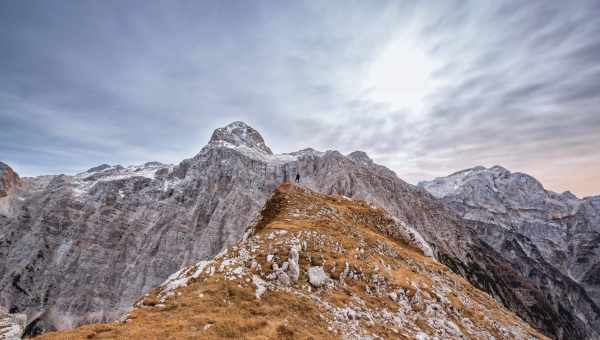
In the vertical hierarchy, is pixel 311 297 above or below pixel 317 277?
below

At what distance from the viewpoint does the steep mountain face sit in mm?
17828

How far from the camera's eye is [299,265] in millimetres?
27203

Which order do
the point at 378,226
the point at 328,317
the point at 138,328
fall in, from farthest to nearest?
1. the point at 378,226
2. the point at 328,317
3. the point at 138,328

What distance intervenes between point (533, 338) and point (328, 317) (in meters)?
26.8

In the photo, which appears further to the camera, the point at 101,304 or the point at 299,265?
the point at 101,304

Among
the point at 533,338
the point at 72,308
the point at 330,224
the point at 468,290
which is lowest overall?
the point at 72,308

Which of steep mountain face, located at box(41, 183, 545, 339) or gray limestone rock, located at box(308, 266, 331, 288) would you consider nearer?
steep mountain face, located at box(41, 183, 545, 339)

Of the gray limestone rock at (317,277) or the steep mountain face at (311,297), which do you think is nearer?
the steep mountain face at (311,297)

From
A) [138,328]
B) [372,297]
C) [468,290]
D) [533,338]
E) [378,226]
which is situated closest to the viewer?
[138,328]

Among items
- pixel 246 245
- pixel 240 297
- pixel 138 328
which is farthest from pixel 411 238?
pixel 138 328

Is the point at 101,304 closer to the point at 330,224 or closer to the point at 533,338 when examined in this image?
the point at 330,224

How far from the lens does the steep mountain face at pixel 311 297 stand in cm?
1783

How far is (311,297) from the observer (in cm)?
2330

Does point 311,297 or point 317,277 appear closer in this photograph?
point 311,297
